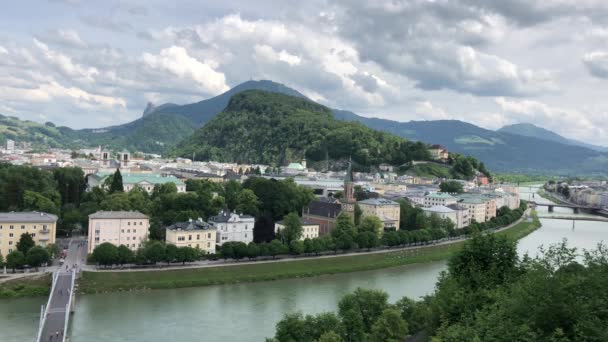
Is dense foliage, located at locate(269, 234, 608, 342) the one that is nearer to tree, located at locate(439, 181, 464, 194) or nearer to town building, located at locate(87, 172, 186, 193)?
town building, located at locate(87, 172, 186, 193)

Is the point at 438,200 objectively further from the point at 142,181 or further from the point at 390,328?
the point at 390,328

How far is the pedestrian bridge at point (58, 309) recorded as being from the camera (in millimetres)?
17125

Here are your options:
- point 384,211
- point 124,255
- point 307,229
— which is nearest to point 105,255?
point 124,255

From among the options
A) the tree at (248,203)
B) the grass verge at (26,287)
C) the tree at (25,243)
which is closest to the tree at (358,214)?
the tree at (248,203)

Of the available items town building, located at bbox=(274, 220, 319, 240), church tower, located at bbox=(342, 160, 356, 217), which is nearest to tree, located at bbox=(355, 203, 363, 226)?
church tower, located at bbox=(342, 160, 356, 217)

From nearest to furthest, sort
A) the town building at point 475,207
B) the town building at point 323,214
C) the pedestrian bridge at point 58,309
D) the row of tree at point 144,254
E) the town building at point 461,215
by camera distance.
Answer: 1. the pedestrian bridge at point 58,309
2. the row of tree at point 144,254
3. the town building at point 323,214
4. the town building at point 461,215
5. the town building at point 475,207

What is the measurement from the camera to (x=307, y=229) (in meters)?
35.3

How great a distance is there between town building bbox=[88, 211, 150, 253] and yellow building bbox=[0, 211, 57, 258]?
7.65 feet

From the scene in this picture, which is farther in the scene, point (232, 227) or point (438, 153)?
point (438, 153)

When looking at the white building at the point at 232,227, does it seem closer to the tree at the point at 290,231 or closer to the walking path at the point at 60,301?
the tree at the point at 290,231

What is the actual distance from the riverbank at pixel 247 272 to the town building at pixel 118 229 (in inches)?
Result: 136

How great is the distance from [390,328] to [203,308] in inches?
391

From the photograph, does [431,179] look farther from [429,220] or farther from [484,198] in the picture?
[429,220]

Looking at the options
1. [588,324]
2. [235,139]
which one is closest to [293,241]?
[588,324]
